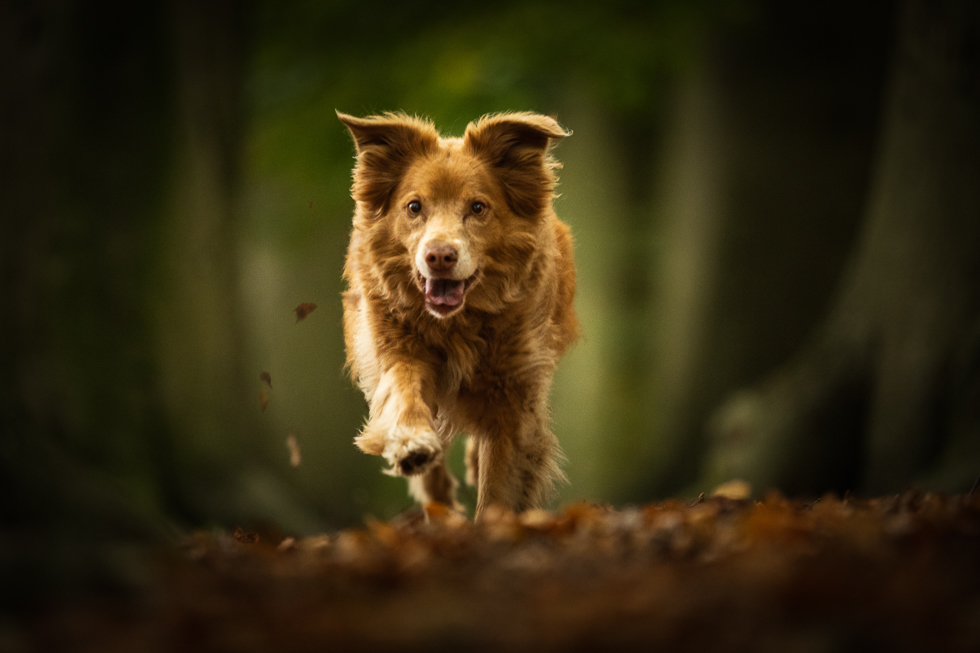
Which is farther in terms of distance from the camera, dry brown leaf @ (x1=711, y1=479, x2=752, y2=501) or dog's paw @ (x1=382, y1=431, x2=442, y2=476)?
dry brown leaf @ (x1=711, y1=479, x2=752, y2=501)

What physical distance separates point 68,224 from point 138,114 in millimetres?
1291

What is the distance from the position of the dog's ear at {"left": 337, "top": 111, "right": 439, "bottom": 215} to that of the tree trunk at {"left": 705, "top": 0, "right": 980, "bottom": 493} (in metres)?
3.37

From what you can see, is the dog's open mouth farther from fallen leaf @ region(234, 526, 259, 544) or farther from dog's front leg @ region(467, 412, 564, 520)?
fallen leaf @ region(234, 526, 259, 544)

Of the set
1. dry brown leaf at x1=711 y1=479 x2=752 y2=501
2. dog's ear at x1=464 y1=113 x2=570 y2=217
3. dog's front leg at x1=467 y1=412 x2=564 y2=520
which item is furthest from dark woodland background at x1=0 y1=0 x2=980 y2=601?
dog's ear at x1=464 y1=113 x2=570 y2=217

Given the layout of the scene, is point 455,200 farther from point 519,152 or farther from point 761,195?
point 761,195

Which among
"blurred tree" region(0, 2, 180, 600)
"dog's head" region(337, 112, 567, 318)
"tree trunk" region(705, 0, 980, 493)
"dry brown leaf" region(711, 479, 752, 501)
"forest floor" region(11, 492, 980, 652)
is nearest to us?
"forest floor" region(11, 492, 980, 652)

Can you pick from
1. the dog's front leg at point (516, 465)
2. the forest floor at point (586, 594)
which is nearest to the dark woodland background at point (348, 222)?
the forest floor at point (586, 594)

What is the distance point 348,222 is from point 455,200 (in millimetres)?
6664

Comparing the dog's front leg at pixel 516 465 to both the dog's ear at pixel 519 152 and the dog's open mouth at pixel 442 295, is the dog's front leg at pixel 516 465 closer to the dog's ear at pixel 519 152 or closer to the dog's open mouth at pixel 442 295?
the dog's open mouth at pixel 442 295

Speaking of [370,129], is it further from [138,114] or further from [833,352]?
[833,352]

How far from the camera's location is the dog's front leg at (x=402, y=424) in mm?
3758

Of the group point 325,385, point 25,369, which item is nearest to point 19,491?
point 25,369

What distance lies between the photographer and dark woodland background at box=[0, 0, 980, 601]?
11.8 ft

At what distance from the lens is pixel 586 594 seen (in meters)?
2.06
